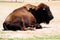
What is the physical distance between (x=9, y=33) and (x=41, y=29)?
388mm

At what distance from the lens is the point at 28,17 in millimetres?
1857

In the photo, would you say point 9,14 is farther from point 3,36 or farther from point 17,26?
point 3,36

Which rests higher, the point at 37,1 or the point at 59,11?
the point at 37,1

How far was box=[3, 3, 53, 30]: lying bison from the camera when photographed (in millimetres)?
1823

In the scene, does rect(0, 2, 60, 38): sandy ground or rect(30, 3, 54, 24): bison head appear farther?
rect(30, 3, 54, 24): bison head

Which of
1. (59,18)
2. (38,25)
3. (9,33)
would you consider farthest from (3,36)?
(59,18)

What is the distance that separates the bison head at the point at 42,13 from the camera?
72.8 inches

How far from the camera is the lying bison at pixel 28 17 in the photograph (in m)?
1.82

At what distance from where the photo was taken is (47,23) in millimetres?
1858

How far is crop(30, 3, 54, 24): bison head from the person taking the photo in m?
1.85

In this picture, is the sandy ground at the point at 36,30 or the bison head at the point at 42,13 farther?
the bison head at the point at 42,13

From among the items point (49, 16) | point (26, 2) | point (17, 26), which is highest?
point (26, 2)

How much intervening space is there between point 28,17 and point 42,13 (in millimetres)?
180

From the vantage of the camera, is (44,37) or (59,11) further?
(59,11)
